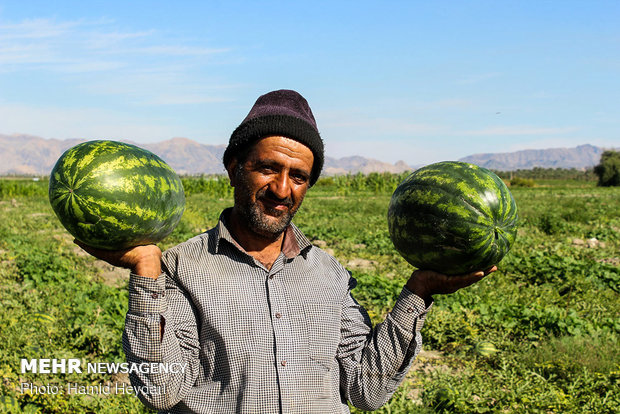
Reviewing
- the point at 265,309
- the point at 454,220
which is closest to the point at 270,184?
the point at 265,309

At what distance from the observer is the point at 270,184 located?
2.12 meters

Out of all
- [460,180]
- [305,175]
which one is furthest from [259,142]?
[460,180]

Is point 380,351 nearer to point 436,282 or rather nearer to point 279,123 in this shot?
point 436,282

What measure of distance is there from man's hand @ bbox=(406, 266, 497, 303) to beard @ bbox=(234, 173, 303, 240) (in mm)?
576

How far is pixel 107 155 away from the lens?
2045 millimetres

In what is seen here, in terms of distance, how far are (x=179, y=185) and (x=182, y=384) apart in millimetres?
848

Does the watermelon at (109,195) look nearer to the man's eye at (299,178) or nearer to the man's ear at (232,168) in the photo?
the man's ear at (232,168)

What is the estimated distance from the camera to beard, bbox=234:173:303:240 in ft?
6.93

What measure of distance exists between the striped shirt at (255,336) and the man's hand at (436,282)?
4 cm

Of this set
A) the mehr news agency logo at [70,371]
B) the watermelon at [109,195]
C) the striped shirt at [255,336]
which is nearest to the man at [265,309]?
the striped shirt at [255,336]

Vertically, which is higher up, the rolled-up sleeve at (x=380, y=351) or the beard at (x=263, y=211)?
the beard at (x=263, y=211)

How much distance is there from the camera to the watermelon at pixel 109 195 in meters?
1.95

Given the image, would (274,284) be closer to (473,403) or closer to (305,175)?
(305,175)

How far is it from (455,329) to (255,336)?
4.01 metres
